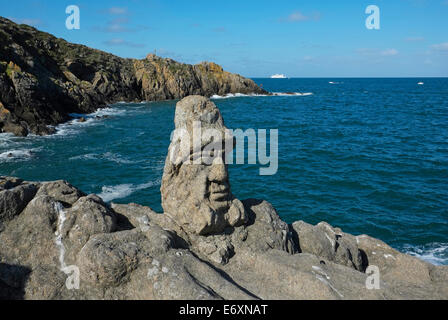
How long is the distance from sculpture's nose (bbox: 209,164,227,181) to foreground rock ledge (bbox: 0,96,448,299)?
38mm

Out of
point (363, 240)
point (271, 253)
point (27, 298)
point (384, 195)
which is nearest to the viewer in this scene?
point (27, 298)

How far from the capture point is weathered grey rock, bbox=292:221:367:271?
11906mm

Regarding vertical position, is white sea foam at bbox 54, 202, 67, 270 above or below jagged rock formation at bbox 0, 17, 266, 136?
below

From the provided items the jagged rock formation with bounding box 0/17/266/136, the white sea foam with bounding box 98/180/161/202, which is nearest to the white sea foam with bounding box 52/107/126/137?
the jagged rock formation with bounding box 0/17/266/136

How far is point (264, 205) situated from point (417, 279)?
5.61 metres

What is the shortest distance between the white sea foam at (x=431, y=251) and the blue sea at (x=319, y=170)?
0.06 m

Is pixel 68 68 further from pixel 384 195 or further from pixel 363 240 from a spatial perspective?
pixel 363 240

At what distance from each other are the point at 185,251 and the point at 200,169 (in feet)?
9.49

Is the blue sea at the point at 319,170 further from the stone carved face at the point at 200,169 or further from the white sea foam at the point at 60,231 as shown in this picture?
the white sea foam at the point at 60,231

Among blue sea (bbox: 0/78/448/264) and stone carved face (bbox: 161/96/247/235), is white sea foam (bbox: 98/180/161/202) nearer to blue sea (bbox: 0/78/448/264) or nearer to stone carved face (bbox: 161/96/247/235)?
blue sea (bbox: 0/78/448/264)

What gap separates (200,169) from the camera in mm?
11008

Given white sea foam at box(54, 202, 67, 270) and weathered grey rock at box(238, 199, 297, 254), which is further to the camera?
weathered grey rock at box(238, 199, 297, 254)

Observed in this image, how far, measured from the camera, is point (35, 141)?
4334 cm

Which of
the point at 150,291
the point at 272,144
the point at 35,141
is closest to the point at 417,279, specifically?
the point at 150,291
